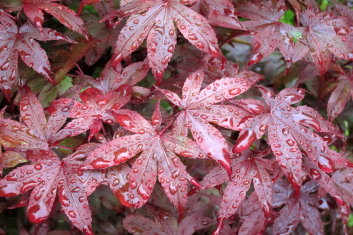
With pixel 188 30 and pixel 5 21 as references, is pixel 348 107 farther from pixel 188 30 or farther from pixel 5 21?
pixel 5 21

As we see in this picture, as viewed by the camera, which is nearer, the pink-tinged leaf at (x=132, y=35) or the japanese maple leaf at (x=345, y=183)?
the pink-tinged leaf at (x=132, y=35)

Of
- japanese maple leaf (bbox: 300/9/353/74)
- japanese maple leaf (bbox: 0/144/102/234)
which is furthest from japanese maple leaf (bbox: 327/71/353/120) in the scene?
japanese maple leaf (bbox: 0/144/102/234)

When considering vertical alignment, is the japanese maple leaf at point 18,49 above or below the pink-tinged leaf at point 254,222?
above

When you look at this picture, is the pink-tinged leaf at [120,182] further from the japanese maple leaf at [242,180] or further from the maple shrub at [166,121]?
the japanese maple leaf at [242,180]

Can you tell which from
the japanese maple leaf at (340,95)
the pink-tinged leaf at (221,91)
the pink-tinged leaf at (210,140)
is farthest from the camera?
the japanese maple leaf at (340,95)

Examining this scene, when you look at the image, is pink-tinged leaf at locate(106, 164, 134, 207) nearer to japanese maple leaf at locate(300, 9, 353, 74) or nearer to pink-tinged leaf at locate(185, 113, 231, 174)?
pink-tinged leaf at locate(185, 113, 231, 174)

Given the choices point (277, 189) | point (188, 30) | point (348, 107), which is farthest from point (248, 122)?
point (348, 107)

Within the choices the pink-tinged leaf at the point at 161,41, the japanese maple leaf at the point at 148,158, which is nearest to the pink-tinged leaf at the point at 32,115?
the japanese maple leaf at the point at 148,158
